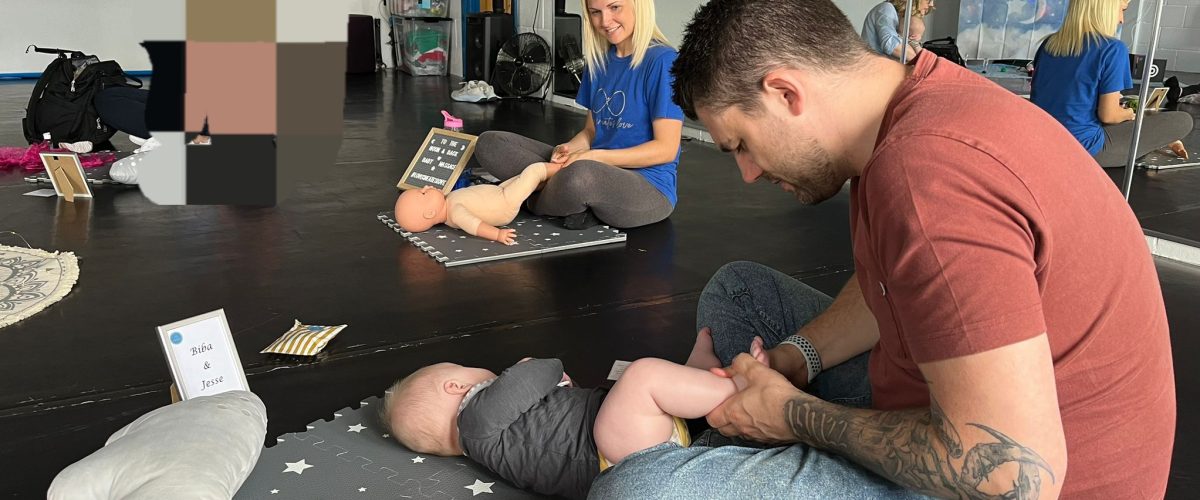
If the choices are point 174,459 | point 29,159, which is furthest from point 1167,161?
point 29,159

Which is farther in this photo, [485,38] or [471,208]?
[485,38]

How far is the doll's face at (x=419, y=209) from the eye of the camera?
4.02 meters

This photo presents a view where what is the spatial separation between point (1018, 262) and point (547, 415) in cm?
113

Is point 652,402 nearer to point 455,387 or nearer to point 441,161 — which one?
point 455,387

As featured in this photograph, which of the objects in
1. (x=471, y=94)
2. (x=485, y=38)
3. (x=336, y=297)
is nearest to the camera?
(x=336, y=297)

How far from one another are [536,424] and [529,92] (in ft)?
24.3

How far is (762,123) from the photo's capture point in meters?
1.37

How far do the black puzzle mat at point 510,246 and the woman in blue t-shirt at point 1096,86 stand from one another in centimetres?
221

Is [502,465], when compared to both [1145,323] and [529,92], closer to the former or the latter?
[1145,323]

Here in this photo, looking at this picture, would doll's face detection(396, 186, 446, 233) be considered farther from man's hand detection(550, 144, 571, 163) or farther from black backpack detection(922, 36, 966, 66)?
black backpack detection(922, 36, 966, 66)

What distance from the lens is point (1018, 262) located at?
1.11m

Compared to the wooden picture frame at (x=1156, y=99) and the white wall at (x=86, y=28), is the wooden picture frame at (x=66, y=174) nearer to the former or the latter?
the wooden picture frame at (x=1156, y=99)

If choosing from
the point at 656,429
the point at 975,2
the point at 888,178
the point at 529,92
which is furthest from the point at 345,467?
the point at 529,92

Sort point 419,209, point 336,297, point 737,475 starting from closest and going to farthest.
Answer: point 737,475, point 336,297, point 419,209
